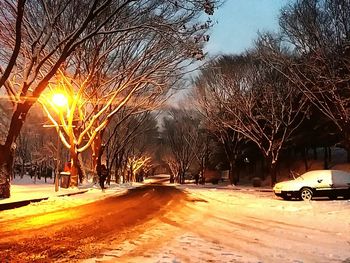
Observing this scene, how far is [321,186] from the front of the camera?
21.8m

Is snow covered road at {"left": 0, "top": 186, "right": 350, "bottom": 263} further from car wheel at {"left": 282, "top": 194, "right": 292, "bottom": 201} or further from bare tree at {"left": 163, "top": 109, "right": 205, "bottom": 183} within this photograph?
bare tree at {"left": 163, "top": 109, "right": 205, "bottom": 183}

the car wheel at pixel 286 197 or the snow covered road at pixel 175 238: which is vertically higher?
the car wheel at pixel 286 197

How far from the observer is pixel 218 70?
127ft

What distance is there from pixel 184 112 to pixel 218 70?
21640mm

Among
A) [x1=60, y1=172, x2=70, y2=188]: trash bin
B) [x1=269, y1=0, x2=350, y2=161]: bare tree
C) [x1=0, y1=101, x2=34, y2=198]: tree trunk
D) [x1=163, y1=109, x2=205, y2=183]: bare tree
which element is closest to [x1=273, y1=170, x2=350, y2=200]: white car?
[x1=269, y1=0, x2=350, y2=161]: bare tree

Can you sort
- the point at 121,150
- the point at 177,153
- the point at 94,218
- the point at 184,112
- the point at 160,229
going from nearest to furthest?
the point at 160,229, the point at 94,218, the point at 121,150, the point at 184,112, the point at 177,153

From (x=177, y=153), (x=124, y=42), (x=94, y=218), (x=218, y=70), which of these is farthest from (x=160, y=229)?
(x=177, y=153)

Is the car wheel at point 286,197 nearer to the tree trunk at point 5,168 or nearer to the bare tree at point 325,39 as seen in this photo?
the bare tree at point 325,39

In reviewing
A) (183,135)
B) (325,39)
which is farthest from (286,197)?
(183,135)

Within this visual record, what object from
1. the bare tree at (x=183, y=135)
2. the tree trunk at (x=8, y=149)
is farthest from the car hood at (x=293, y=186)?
the bare tree at (x=183, y=135)

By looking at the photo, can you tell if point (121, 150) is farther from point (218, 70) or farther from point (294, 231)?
point (294, 231)

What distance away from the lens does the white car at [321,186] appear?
21672 millimetres

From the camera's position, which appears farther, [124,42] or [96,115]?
[96,115]

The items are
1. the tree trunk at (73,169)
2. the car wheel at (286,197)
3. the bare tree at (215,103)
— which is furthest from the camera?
the bare tree at (215,103)
